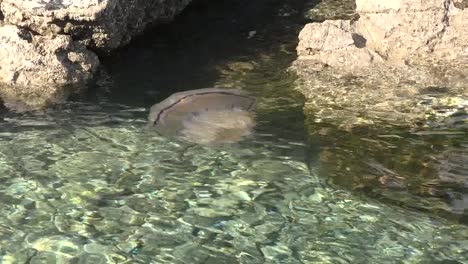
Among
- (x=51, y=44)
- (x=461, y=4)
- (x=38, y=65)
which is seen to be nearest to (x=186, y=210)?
(x=38, y=65)

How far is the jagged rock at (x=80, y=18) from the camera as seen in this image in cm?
802

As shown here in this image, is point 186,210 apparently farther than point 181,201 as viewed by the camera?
No

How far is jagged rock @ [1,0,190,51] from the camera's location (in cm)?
802

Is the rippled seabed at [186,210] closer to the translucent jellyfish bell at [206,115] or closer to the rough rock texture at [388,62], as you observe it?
the translucent jellyfish bell at [206,115]

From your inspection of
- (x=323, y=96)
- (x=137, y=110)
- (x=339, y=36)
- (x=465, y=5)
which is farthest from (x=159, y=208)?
(x=465, y=5)

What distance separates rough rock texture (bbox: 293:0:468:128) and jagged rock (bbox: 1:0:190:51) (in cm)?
252

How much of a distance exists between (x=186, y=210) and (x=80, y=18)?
4.04 meters

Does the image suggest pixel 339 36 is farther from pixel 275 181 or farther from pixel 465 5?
pixel 275 181

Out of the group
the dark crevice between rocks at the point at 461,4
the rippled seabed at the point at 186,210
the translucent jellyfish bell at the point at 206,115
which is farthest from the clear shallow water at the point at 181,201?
the dark crevice between rocks at the point at 461,4

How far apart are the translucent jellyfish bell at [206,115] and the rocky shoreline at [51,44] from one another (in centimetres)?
145

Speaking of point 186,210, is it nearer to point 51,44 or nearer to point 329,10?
point 51,44

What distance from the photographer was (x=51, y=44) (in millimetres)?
7973

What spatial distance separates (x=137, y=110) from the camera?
277 inches

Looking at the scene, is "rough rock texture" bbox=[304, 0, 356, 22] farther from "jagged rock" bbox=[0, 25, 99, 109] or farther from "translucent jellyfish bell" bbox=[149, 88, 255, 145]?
"jagged rock" bbox=[0, 25, 99, 109]
